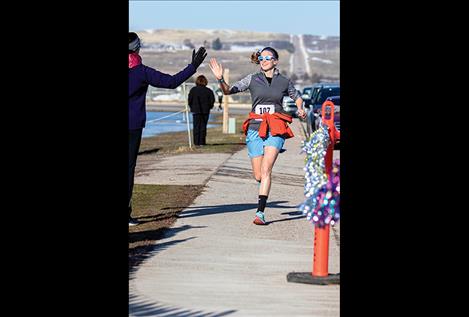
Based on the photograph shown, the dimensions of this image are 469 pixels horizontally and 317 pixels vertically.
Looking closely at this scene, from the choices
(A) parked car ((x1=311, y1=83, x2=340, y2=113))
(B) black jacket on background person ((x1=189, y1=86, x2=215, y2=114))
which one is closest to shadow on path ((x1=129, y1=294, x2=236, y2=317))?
(B) black jacket on background person ((x1=189, y1=86, x2=215, y2=114))

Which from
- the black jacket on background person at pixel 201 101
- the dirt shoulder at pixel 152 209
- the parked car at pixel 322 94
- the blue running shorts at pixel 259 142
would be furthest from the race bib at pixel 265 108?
the parked car at pixel 322 94

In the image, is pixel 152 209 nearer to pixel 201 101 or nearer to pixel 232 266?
pixel 232 266

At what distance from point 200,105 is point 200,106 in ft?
0.17

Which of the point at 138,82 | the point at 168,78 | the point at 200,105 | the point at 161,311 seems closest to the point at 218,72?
the point at 168,78

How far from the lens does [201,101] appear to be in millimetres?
31328

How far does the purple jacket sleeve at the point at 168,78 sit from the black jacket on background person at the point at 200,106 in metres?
18.3

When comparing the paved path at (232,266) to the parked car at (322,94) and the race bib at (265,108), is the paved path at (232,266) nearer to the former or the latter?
the race bib at (265,108)

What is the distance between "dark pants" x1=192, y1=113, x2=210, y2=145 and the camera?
31605 millimetres

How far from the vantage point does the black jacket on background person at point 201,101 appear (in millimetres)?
31328

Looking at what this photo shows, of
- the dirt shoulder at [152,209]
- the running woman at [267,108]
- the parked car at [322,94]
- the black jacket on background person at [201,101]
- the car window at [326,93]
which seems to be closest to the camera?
the dirt shoulder at [152,209]
